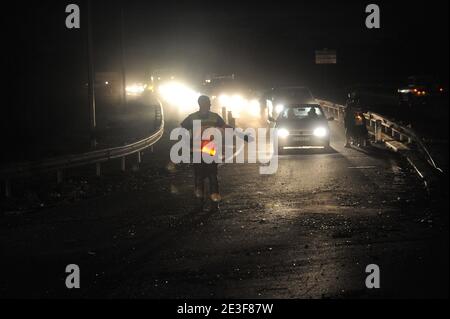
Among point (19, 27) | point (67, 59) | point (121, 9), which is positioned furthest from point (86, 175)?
point (67, 59)

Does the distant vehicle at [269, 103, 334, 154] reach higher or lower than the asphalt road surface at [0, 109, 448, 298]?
higher

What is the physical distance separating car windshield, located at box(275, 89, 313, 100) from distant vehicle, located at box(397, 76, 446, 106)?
1534 cm

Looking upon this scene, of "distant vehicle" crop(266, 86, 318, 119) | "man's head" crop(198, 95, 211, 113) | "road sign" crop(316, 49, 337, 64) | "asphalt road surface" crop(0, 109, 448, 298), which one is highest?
"road sign" crop(316, 49, 337, 64)

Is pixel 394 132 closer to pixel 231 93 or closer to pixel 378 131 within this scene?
pixel 378 131

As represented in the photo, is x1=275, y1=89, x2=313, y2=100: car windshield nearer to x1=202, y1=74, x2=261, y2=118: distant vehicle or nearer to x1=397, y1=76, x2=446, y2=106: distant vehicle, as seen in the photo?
x1=202, y1=74, x2=261, y2=118: distant vehicle

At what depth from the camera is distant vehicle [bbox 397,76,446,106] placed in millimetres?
49438

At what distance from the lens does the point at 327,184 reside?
16109mm

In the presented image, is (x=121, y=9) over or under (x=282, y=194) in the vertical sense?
over

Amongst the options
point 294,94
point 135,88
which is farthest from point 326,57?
point 294,94

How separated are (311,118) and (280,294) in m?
17.8

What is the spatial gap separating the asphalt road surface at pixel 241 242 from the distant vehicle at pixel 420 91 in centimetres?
3406

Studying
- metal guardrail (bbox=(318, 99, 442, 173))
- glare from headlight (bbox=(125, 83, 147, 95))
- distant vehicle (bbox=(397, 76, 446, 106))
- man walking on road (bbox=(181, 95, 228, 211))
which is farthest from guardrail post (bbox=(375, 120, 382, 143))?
glare from headlight (bbox=(125, 83, 147, 95))

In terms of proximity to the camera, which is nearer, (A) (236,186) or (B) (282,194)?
(B) (282,194)

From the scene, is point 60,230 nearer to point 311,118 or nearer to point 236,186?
point 236,186
